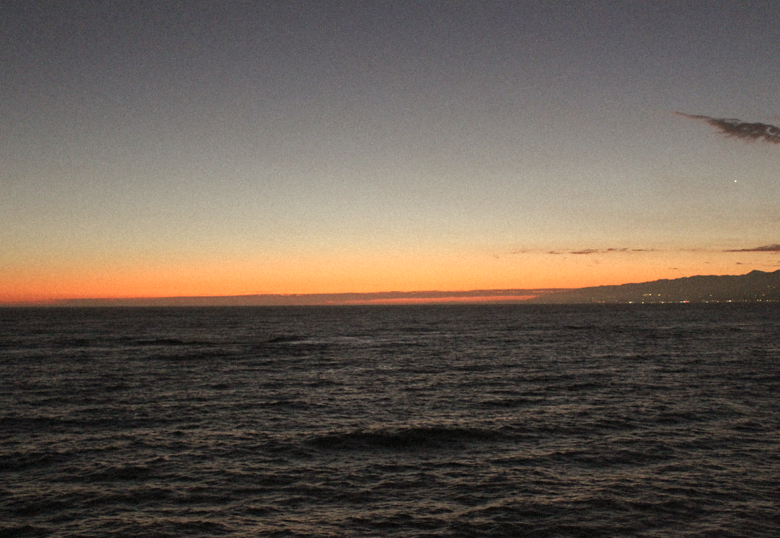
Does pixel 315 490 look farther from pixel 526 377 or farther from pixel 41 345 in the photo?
pixel 41 345

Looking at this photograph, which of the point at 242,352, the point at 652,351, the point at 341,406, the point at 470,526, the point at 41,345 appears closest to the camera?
the point at 470,526

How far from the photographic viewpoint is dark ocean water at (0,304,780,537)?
16781mm

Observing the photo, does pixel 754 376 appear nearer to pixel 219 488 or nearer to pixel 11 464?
pixel 219 488

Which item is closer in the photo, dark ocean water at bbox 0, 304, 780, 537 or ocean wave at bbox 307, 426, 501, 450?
dark ocean water at bbox 0, 304, 780, 537

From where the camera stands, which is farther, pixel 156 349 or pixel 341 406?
pixel 156 349

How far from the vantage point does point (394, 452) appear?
24.1m

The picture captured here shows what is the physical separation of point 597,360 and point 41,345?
76.8 meters

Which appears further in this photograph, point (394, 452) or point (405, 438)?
point (405, 438)

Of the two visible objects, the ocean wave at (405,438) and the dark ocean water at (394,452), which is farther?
the ocean wave at (405,438)

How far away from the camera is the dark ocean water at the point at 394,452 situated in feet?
55.1

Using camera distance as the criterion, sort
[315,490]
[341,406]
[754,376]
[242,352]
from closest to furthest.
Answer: [315,490]
[341,406]
[754,376]
[242,352]

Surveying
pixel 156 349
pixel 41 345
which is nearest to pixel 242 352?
pixel 156 349

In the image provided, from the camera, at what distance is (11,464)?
880 inches

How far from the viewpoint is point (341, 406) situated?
34.8 meters
